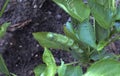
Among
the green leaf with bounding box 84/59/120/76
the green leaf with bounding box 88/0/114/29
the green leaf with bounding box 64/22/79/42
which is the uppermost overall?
the green leaf with bounding box 88/0/114/29

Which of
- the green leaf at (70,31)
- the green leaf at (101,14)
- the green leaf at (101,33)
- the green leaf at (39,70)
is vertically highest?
the green leaf at (101,14)

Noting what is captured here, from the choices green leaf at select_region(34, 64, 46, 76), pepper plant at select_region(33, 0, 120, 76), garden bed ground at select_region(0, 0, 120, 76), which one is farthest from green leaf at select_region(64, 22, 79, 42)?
garden bed ground at select_region(0, 0, 120, 76)

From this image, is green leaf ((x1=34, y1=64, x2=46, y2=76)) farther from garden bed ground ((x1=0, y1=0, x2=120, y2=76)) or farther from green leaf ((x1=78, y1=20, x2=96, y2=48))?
garden bed ground ((x1=0, y1=0, x2=120, y2=76))

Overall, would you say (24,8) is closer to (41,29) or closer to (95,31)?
(41,29)

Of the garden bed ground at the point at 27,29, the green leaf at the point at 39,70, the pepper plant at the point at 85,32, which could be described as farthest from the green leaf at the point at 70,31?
the garden bed ground at the point at 27,29

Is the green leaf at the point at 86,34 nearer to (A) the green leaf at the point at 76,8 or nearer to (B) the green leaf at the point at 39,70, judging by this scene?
(A) the green leaf at the point at 76,8

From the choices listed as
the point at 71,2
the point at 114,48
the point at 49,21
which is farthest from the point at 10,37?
the point at 71,2

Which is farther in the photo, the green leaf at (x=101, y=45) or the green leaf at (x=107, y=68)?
the green leaf at (x=101, y=45)

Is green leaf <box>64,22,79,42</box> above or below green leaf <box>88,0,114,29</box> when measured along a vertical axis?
below
